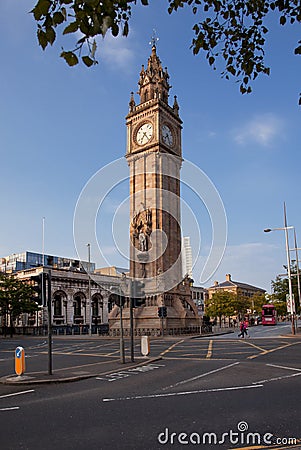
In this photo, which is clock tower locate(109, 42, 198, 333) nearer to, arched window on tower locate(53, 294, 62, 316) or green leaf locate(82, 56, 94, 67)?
arched window on tower locate(53, 294, 62, 316)

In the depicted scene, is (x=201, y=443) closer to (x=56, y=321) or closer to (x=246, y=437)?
(x=246, y=437)

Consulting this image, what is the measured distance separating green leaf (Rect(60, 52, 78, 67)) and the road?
5167 mm

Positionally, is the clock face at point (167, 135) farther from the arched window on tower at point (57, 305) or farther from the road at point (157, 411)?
the road at point (157, 411)

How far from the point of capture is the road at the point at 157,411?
639cm

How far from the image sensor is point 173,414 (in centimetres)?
796

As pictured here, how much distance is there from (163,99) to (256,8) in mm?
50761

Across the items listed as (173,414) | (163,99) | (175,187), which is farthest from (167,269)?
(173,414)

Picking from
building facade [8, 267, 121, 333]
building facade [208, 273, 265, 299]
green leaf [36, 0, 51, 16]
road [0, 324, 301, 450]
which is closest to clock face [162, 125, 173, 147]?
building facade [8, 267, 121, 333]

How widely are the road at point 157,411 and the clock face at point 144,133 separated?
41315 mm

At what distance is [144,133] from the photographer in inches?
2087

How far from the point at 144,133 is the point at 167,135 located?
3.08 metres

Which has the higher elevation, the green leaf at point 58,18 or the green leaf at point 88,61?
the green leaf at point 58,18

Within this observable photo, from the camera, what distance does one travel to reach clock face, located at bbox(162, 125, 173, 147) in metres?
52.9

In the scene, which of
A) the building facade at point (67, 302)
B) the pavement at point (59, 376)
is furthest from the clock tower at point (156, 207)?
→ the pavement at point (59, 376)
